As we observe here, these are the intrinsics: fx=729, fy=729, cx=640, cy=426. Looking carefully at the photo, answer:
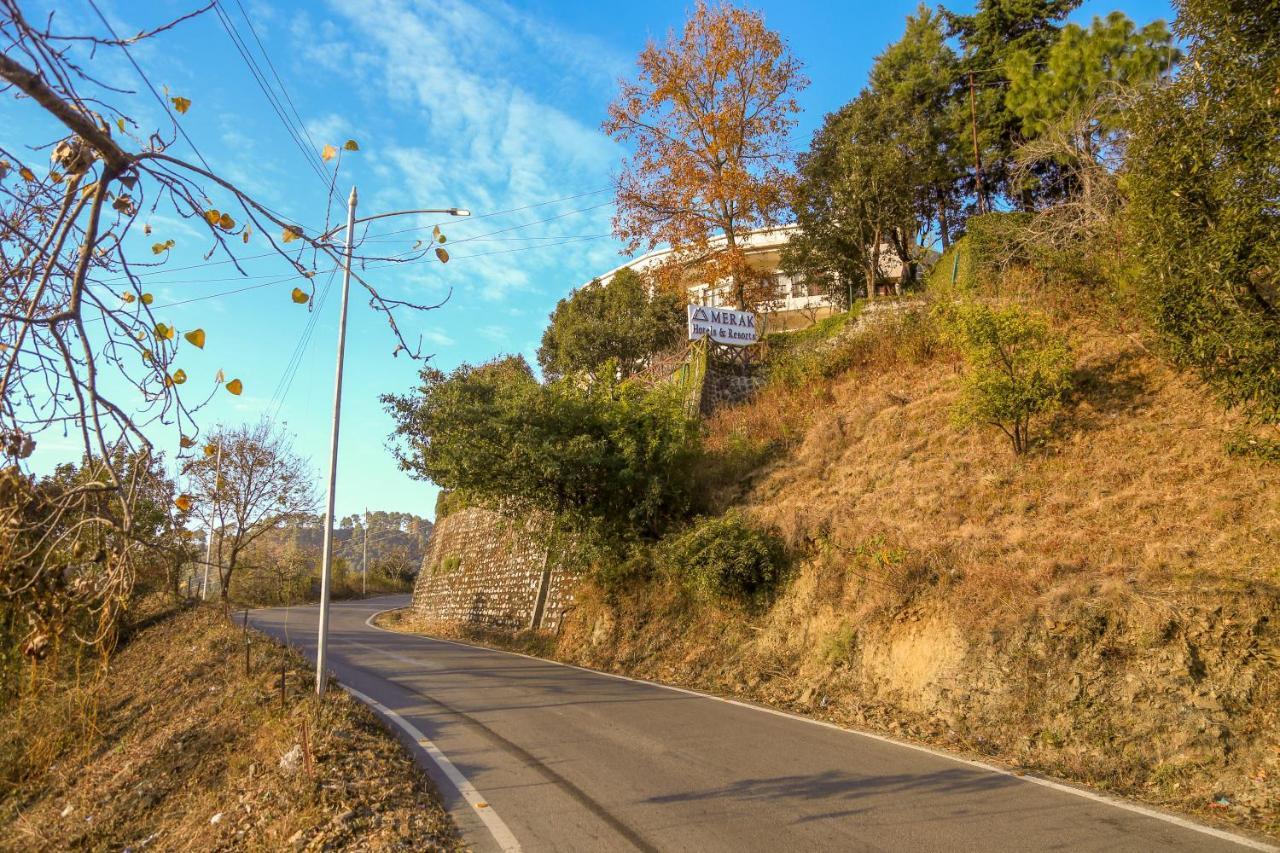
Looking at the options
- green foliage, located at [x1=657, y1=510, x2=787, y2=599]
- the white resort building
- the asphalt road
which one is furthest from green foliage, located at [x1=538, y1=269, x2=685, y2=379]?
the asphalt road

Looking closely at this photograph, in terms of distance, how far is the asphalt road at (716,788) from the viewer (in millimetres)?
5461

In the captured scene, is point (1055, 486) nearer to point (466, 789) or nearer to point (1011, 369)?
point (1011, 369)

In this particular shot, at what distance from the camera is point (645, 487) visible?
55.5 ft

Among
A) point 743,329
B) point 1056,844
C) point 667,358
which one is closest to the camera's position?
point 1056,844

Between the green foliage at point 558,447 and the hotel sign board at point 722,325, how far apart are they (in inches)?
206

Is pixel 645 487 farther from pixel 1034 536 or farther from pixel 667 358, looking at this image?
pixel 667 358

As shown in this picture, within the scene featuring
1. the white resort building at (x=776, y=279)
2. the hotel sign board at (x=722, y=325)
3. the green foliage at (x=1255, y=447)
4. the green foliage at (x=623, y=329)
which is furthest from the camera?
the green foliage at (x=623, y=329)

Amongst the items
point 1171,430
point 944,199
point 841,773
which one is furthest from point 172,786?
point 944,199

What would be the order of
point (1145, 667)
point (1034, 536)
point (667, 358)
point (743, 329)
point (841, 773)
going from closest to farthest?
point (841, 773) < point (1145, 667) < point (1034, 536) < point (743, 329) < point (667, 358)

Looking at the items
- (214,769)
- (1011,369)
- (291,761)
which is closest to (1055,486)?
(1011,369)

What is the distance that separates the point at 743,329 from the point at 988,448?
10366 mm

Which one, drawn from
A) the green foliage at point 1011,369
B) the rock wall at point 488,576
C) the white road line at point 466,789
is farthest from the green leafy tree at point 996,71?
the white road line at point 466,789

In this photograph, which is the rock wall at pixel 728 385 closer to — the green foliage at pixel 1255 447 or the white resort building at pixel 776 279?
the white resort building at pixel 776 279

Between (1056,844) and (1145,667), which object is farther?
(1145,667)
